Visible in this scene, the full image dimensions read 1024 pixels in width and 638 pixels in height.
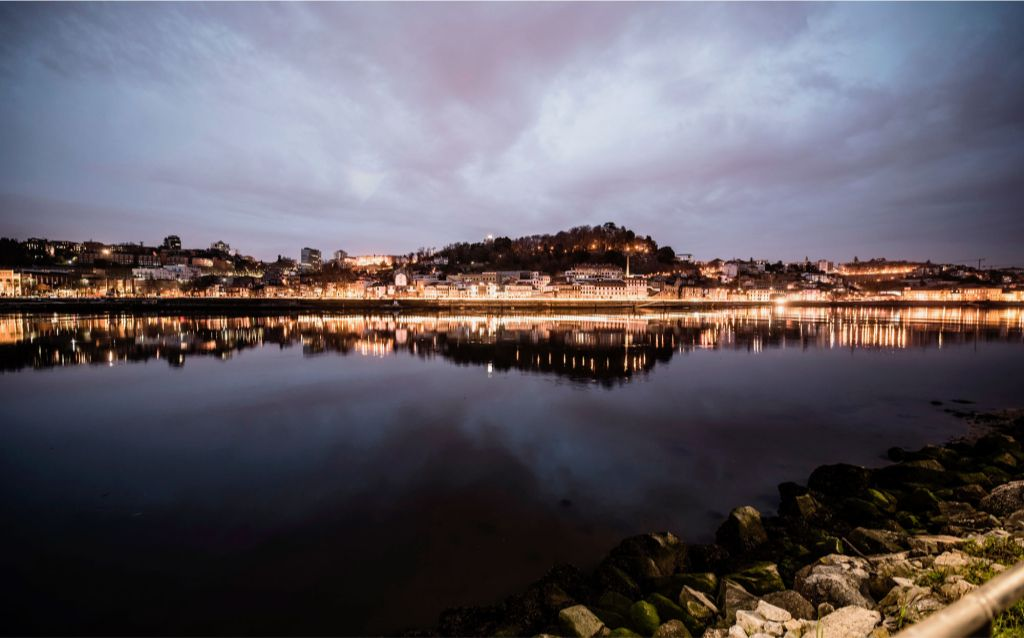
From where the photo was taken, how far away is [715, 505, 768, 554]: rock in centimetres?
530

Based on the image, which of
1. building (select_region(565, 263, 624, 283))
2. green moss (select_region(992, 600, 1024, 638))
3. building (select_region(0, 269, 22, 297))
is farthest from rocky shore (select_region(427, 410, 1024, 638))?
building (select_region(0, 269, 22, 297))

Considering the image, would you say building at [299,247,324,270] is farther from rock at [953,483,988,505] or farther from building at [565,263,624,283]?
rock at [953,483,988,505]

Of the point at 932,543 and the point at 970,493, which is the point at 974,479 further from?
the point at 932,543

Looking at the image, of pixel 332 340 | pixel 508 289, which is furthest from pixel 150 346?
pixel 508 289

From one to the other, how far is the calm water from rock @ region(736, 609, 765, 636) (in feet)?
6.31

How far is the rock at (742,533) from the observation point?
530 cm

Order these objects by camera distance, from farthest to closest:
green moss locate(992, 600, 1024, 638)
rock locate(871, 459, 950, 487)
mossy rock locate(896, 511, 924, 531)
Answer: rock locate(871, 459, 950, 487)
mossy rock locate(896, 511, 924, 531)
green moss locate(992, 600, 1024, 638)

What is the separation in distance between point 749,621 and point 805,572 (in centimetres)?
107

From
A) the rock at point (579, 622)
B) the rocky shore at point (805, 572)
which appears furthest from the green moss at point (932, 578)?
the rock at point (579, 622)

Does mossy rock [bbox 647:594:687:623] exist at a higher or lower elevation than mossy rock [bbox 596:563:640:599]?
higher

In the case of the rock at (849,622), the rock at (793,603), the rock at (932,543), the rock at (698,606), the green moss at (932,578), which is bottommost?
the rock at (698,606)

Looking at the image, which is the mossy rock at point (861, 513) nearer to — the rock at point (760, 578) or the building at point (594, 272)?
the rock at point (760, 578)

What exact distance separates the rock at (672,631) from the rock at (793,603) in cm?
78

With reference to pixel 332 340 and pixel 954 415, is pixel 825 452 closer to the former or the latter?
pixel 954 415
